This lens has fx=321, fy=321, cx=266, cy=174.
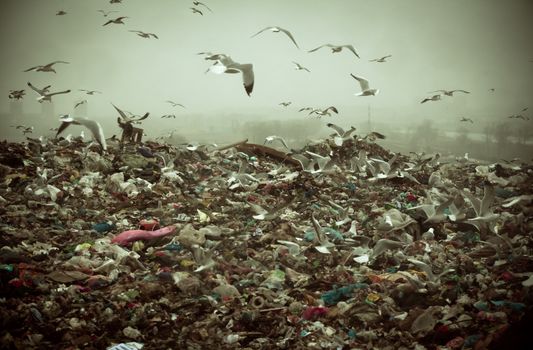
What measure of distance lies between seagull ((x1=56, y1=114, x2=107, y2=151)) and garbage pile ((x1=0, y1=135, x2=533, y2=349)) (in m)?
1.33

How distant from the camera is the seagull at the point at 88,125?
3.18 meters

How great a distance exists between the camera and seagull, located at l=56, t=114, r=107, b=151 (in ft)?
10.4

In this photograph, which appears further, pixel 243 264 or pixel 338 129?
pixel 338 129

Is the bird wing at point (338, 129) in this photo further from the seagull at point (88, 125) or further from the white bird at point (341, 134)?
the seagull at point (88, 125)

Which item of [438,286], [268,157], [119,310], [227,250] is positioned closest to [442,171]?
[268,157]

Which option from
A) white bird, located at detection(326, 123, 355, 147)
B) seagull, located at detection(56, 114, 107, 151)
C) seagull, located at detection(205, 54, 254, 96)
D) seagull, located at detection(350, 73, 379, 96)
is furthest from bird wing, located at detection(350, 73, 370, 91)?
seagull, located at detection(56, 114, 107, 151)

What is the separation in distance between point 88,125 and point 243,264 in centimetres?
226

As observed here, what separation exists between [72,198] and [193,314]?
393 cm

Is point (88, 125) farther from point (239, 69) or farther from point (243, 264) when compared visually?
point (243, 264)

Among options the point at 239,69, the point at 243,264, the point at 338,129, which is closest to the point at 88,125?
the point at 239,69

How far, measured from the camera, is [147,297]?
3055 millimetres

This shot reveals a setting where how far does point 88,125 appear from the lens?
3248 millimetres

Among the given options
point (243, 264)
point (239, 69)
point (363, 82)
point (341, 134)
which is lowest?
point (243, 264)

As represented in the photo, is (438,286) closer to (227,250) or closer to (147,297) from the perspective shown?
(227,250)
